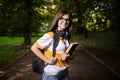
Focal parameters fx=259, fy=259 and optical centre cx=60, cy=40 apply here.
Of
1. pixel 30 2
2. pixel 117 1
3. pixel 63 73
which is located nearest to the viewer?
pixel 63 73

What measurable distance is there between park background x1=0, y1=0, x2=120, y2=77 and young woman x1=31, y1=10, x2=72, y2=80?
8.65 meters

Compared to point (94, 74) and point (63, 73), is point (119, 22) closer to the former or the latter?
point (94, 74)

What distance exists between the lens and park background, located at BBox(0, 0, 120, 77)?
15.1m

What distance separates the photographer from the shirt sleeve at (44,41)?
337 centimetres

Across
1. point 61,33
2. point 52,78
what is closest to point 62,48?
point 61,33

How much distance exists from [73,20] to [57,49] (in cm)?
1914

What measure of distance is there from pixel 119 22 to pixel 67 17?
1224 cm

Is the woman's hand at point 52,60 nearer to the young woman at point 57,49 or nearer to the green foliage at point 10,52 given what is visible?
the young woman at point 57,49

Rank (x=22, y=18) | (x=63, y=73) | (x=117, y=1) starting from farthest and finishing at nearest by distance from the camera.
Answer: (x=22, y=18) < (x=117, y=1) < (x=63, y=73)

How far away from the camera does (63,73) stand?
3.52m

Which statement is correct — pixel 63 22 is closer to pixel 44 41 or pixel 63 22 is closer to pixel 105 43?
pixel 44 41

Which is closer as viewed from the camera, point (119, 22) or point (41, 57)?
point (41, 57)

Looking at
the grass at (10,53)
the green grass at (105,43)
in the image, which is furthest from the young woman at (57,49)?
the green grass at (105,43)

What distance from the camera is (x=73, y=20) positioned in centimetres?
Result: 2241
